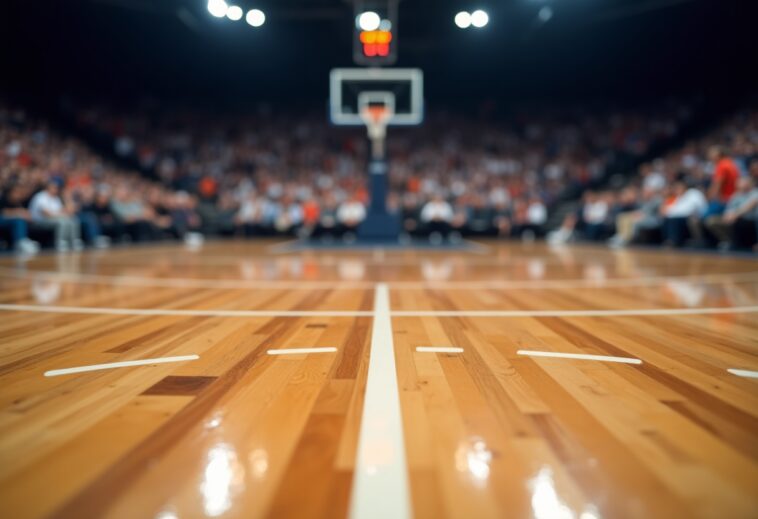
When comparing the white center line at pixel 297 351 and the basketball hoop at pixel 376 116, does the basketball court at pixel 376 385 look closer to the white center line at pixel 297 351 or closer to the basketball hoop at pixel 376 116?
the white center line at pixel 297 351

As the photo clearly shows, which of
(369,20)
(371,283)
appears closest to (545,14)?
(369,20)

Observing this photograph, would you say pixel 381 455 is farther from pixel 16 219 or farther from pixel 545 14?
pixel 545 14

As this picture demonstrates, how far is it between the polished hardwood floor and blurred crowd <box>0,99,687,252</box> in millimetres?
8213

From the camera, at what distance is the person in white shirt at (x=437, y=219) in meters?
11.4

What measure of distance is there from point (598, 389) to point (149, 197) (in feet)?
36.7

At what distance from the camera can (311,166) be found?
546 inches

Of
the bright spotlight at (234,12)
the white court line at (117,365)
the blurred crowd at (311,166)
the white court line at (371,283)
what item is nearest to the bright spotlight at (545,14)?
the blurred crowd at (311,166)

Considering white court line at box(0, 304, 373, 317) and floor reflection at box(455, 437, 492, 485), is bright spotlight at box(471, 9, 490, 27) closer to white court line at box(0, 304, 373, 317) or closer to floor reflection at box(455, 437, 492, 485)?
white court line at box(0, 304, 373, 317)

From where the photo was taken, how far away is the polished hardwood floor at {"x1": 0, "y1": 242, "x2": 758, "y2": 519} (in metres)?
0.84

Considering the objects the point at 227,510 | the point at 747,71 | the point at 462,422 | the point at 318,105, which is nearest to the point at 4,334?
the point at 227,510

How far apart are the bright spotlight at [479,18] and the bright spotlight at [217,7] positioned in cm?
278

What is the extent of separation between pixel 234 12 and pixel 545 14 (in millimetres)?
8282

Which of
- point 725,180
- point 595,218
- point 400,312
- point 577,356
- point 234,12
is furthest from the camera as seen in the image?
point 595,218

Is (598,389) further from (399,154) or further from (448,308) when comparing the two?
(399,154)
